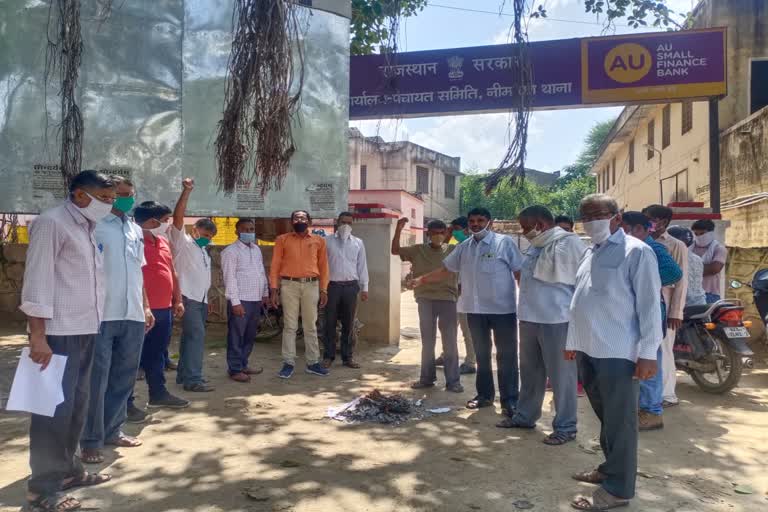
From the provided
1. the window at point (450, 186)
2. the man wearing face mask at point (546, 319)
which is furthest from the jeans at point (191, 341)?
the window at point (450, 186)

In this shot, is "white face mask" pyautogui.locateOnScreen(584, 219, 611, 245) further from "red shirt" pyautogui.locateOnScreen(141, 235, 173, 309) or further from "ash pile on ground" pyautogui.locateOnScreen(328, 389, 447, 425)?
"red shirt" pyautogui.locateOnScreen(141, 235, 173, 309)

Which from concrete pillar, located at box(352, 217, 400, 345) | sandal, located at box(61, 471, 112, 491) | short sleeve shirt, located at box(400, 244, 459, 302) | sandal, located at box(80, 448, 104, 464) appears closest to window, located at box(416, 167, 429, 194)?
concrete pillar, located at box(352, 217, 400, 345)

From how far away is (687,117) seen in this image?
649 inches

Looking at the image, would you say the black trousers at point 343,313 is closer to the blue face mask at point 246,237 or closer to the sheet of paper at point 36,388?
the blue face mask at point 246,237

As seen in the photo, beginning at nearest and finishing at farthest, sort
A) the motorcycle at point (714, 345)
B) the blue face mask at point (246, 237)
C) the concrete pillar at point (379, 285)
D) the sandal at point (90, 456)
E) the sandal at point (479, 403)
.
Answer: the sandal at point (90, 456) → the sandal at point (479, 403) → the motorcycle at point (714, 345) → the blue face mask at point (246, 237) → the concrete pillar at point (379, 285)

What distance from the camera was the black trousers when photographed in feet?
24.3

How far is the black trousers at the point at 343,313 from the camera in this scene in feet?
24.3

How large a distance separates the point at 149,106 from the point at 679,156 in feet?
48.3

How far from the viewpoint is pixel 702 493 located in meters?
3.58

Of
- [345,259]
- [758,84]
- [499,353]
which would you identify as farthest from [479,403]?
[758,84]

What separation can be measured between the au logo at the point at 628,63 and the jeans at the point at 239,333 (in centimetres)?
631

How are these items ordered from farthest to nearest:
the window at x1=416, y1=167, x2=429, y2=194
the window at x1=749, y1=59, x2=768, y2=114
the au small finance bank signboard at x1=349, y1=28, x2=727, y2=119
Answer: the window at x1=416, y1=167, x2=429, y2=194, the window at x1=749, y1=59, x2=768, y2=114, the au small finance bank signboard at x1=349, y1=28, x2=727, y2=119

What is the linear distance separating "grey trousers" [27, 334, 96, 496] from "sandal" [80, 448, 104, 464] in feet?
1.60

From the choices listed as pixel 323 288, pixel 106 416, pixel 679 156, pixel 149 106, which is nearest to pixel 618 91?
pixel 323 288
